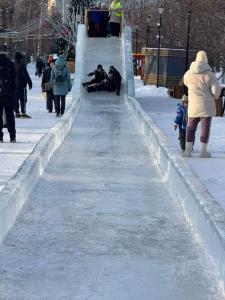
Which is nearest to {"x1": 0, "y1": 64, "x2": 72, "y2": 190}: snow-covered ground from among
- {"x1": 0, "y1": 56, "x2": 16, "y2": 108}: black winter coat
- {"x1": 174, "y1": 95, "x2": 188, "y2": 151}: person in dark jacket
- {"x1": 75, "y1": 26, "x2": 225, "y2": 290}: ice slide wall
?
{"x1": 0, "y1": 56, "x2": 16, "y2": 108}: black winter coat

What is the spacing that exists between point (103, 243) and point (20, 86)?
10.1 meters

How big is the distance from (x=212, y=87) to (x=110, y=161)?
1.55m

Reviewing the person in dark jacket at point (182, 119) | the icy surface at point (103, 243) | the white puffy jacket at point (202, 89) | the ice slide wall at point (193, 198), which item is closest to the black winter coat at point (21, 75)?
the ice slide wall at point (193, 198)

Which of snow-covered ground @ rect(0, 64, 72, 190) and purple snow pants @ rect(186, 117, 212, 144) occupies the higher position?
purple snow pants @ rect(186, 117, 212, 144)

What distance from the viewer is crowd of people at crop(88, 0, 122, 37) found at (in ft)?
90.8

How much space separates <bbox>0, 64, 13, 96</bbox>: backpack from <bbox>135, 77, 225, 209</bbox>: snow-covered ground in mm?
2641

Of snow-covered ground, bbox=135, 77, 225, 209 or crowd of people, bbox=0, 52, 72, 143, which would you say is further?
crowd of people, bbox=0, 52, 72, 143

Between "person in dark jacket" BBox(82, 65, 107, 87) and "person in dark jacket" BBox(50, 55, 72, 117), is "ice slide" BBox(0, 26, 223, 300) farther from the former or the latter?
"person in dark jacket" BBox(82, 65, 107, 87)

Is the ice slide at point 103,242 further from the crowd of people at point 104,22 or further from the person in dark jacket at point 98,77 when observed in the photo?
the crowd of people at point 104,22

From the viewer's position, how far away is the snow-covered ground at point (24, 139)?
26.1ft

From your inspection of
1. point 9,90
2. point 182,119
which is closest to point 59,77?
point 9,90

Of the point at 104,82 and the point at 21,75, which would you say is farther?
the point at 104,82

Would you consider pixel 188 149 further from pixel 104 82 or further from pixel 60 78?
pixel 104 82

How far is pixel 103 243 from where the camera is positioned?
440cm
